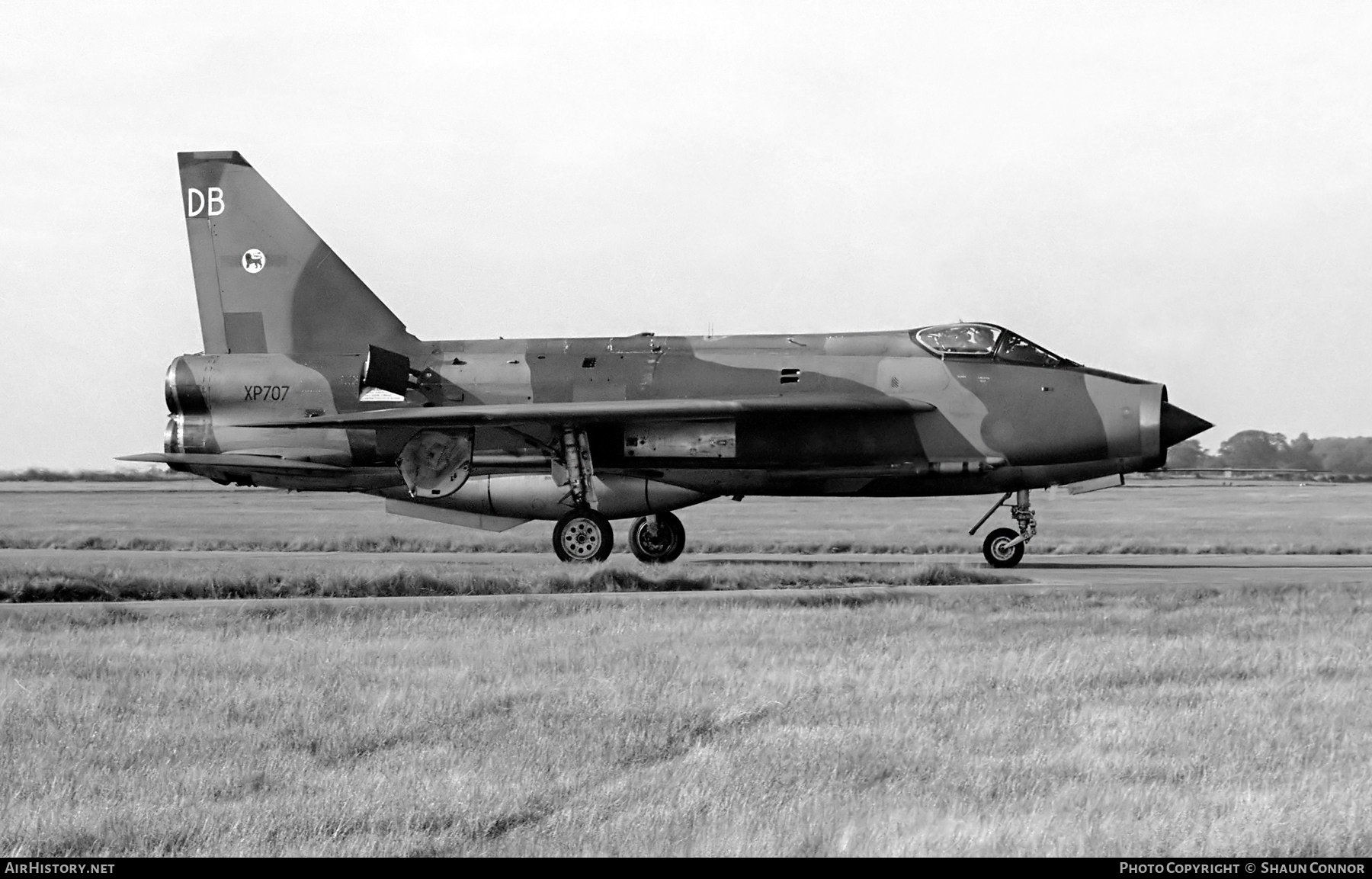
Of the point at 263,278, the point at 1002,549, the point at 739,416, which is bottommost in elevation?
the point at 1002,549

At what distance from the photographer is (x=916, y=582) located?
16.6 meters

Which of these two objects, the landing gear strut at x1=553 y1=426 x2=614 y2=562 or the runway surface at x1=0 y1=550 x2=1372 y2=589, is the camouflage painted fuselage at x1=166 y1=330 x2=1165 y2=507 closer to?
the landing gear strut at x1=553 y1=426 x2=614 y2=562

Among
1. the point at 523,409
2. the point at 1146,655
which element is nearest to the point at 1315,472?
the point at 523,409

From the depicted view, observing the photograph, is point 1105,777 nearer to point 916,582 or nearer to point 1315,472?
point 916,582

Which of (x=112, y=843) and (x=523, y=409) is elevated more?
(x=523, y=409)

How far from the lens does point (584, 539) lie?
1883 cm

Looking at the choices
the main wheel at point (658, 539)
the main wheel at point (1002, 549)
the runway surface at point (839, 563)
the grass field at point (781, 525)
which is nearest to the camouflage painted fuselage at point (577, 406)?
the main wheel at point (1002, 549)

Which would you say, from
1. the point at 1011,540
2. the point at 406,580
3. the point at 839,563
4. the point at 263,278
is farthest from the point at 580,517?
the point at 263,278

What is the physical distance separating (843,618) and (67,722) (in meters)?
6.53

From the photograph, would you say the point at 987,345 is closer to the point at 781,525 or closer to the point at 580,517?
the point at 580,517

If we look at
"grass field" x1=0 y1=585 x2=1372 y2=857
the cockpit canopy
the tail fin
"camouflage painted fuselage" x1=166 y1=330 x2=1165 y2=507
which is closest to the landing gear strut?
"camouflage painted fuselage" x1=166 y1=330 x2=1165 y2=507

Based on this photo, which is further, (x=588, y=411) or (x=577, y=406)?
(x=577, y=406)

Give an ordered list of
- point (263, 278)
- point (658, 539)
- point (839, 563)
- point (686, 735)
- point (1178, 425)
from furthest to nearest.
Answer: point (263, 278)
point (658, 539)
point (839, 563)
point (1178, 425)
point (686, 735)

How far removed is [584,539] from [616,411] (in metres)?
1.84
